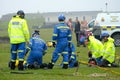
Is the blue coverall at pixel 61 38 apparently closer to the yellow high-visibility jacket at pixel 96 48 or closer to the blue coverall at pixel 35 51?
the blue coverall at pixel 35 51

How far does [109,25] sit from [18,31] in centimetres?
1289

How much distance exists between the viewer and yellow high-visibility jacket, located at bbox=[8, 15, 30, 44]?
14586 millimetres

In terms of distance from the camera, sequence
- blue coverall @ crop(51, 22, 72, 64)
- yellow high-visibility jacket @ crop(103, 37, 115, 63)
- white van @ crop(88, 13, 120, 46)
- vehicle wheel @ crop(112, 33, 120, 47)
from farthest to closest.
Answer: vehicle wheel @ crop(112, 33, 120, 47), white van @ crop(88, 13, 120, 46), yellow high-visibility jacket @ crop(103, 37, 115, 63), blue coverall @ crop(51, 22, 72, 64)

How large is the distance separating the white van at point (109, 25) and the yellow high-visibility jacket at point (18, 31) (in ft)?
41.1

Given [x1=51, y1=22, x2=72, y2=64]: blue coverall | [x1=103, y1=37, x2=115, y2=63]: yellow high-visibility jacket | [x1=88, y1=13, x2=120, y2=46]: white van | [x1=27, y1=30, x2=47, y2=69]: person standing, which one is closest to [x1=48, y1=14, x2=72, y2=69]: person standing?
[x1=51, y1=22, x2=72, y2=64]: blue coverall

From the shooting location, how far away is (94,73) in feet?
46.0

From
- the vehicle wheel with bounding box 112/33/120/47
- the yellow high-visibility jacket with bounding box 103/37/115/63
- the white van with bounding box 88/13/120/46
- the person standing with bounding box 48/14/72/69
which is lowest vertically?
the vehicle wheel with bounding box 112/33/120/47

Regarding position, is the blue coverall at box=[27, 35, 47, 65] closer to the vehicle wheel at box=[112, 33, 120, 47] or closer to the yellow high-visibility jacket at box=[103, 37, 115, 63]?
the yellow high-visibility jacket at box=[103, 37, 115, 63]

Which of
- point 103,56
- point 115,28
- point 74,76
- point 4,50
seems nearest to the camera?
point 74,76

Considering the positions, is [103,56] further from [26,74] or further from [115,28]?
[115,28]

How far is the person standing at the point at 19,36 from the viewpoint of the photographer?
573 inches

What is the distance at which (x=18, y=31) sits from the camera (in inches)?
578

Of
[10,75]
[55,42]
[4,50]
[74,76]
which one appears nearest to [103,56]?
[55,42]

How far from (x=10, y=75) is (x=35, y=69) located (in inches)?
76.1
